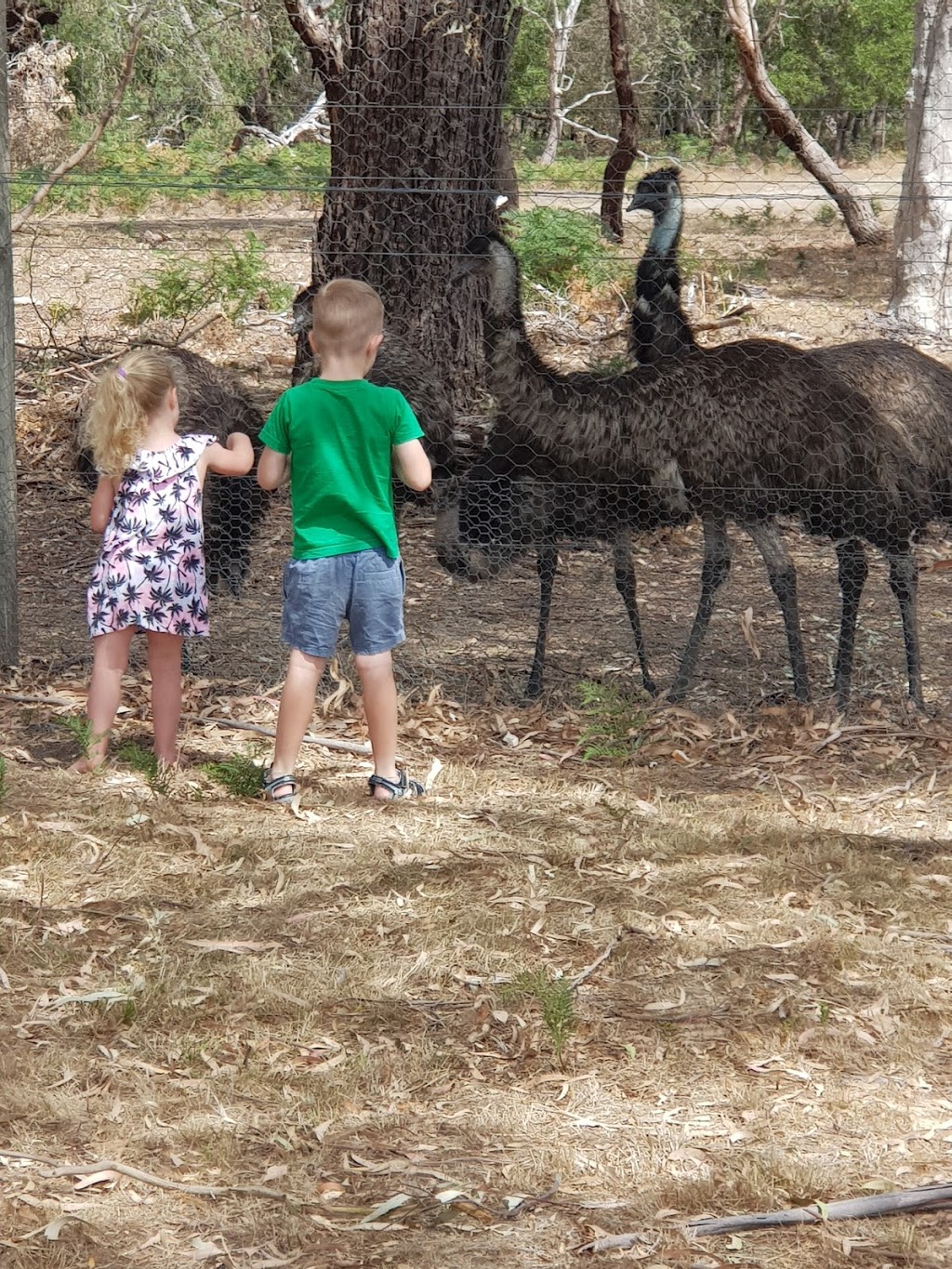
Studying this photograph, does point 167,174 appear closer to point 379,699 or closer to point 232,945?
point 379,699

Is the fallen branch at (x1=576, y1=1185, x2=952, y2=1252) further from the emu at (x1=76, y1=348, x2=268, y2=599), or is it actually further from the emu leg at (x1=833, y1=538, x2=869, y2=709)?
the emu at (x1=76, y1=348, x2=268, y2=599)

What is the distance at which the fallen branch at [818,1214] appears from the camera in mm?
2553

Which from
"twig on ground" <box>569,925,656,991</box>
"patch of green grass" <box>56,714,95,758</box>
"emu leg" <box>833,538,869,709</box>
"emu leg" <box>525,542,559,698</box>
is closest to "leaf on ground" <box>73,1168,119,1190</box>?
"twig on ground" <box>569,925,656,991</box>

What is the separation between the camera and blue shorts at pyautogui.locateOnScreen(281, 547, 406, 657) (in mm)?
4461

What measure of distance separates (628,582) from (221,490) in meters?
1.58

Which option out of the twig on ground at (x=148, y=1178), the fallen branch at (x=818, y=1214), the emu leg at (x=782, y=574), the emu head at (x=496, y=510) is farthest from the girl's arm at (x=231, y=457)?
the fallen branch at (x=818, y=1214)

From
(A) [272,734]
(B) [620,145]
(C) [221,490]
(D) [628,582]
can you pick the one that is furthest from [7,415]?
(B) [620,145]

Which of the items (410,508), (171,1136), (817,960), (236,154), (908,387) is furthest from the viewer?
(236,154)

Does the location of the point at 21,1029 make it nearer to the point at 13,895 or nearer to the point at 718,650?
the point at 13,895

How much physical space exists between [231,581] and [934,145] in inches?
258

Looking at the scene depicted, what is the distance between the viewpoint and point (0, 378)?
5367mm

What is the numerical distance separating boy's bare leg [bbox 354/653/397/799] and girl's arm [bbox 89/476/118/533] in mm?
908

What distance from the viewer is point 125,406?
456cm

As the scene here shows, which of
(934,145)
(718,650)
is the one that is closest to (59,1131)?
(718,650)
